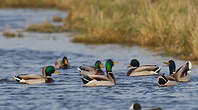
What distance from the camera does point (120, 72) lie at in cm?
1889

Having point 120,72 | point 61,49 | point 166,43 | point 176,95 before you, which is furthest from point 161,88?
point 61,49

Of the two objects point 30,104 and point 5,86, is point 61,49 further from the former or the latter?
Result: point 30,104

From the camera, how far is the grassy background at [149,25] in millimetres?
21531

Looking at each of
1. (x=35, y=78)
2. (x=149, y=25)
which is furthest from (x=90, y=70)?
(x=149, y=25)

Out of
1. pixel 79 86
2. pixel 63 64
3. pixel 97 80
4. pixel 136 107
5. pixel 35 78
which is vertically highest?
pixel 63 64

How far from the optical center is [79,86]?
1619 centimetres

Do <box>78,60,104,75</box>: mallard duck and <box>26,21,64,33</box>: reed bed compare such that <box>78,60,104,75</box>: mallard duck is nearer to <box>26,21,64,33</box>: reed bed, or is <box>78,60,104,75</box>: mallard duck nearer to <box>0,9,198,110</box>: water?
<box>0,9,198,110</box>: water

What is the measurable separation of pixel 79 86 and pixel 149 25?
8374mm

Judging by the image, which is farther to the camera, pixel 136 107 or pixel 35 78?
pixel 35 78

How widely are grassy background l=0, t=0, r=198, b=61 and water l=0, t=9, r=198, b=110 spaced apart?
66 cm

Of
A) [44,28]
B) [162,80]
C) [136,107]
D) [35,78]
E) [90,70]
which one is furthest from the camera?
[44,28]

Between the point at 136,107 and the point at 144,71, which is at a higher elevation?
the point at 144,71

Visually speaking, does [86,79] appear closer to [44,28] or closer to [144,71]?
[144,71]

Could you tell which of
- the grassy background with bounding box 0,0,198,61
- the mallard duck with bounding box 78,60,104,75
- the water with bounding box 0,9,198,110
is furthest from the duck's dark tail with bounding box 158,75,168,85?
the grassy background with bounding box 0,0,198,61
